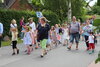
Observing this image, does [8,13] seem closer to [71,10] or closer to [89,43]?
[89,43]

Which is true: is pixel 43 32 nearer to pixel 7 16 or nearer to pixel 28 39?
pixel 28 39

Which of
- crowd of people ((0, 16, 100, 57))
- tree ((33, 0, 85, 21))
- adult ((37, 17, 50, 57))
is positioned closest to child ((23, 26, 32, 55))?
crowd of people ((0, 16, 100, 57))

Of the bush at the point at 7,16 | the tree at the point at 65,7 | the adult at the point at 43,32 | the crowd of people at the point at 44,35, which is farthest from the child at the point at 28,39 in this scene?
the tree at the point at 65,7

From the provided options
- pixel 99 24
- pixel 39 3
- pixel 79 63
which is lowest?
pixel 79 63

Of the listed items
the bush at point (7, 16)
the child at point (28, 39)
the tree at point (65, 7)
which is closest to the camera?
A: the child at point (28, 39)

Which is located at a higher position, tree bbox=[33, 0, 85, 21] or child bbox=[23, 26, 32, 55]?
tree bbox=[33, 0, 85, 21]

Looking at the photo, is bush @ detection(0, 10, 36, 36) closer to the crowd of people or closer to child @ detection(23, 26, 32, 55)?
the crowd of people

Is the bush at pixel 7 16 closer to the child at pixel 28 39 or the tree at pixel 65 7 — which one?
the child at pixel 28 39

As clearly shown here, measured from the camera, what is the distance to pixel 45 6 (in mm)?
47969

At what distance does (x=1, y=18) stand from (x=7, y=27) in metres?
0.87

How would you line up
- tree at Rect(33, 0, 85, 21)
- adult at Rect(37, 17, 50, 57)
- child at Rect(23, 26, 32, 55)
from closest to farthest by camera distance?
adult at Rect(37, 17, 50, 57)
child at Rect(23, 26, 32, 55)
tree at Rect(33, 0, 85, 21)

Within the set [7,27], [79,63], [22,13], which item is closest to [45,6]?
[22,13]

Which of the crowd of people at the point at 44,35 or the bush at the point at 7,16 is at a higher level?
the bush at the point at 7,16

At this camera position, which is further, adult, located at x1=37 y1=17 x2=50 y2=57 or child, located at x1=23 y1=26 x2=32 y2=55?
child, located at x1=23 y1=26 x2=32 y2=55
